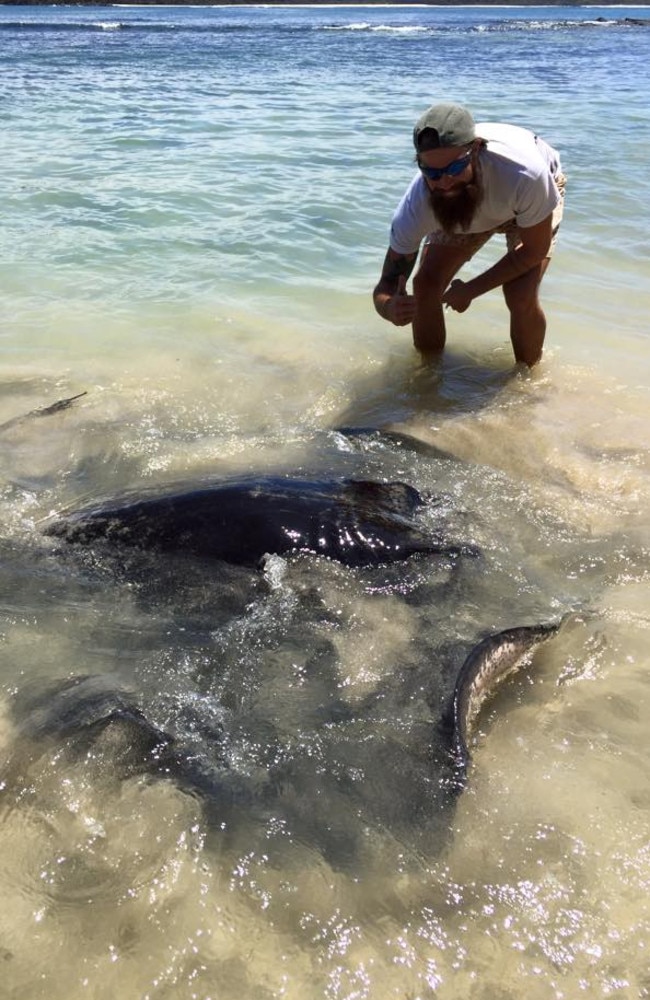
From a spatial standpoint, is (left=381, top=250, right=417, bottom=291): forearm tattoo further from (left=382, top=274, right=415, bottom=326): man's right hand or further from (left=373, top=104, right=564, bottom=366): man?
(left=382, top=274, right=415, bottom=326): man's right hand

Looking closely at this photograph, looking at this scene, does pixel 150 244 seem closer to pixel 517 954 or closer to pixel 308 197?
pixel 308 197

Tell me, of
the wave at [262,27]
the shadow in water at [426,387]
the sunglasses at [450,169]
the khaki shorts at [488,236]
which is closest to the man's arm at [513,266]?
the khaki shorts at [488,236]

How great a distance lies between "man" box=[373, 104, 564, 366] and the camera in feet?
12.8

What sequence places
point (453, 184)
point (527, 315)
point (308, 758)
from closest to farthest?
point (308, 758)
point (453, 184)
point (527, 315)

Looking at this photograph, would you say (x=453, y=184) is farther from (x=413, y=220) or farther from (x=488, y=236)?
(x=488, y=236)

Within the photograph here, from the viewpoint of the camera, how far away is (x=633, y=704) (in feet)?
8.75

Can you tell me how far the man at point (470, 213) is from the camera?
3.89 meters

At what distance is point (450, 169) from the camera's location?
395cm

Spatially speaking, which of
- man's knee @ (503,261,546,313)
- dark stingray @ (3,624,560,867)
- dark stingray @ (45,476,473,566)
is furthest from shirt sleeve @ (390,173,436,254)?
dark stingray @ (3,624,560,867)

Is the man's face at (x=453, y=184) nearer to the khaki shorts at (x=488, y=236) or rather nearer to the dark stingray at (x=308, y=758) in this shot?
the khaki shorts at (x=488, y=236)

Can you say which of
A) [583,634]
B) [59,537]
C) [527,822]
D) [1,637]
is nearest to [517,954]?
[527,822]

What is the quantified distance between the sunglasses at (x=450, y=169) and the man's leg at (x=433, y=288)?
0.87m

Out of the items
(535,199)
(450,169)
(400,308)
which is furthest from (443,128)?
(400,308)

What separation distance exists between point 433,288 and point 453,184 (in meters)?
1.11
